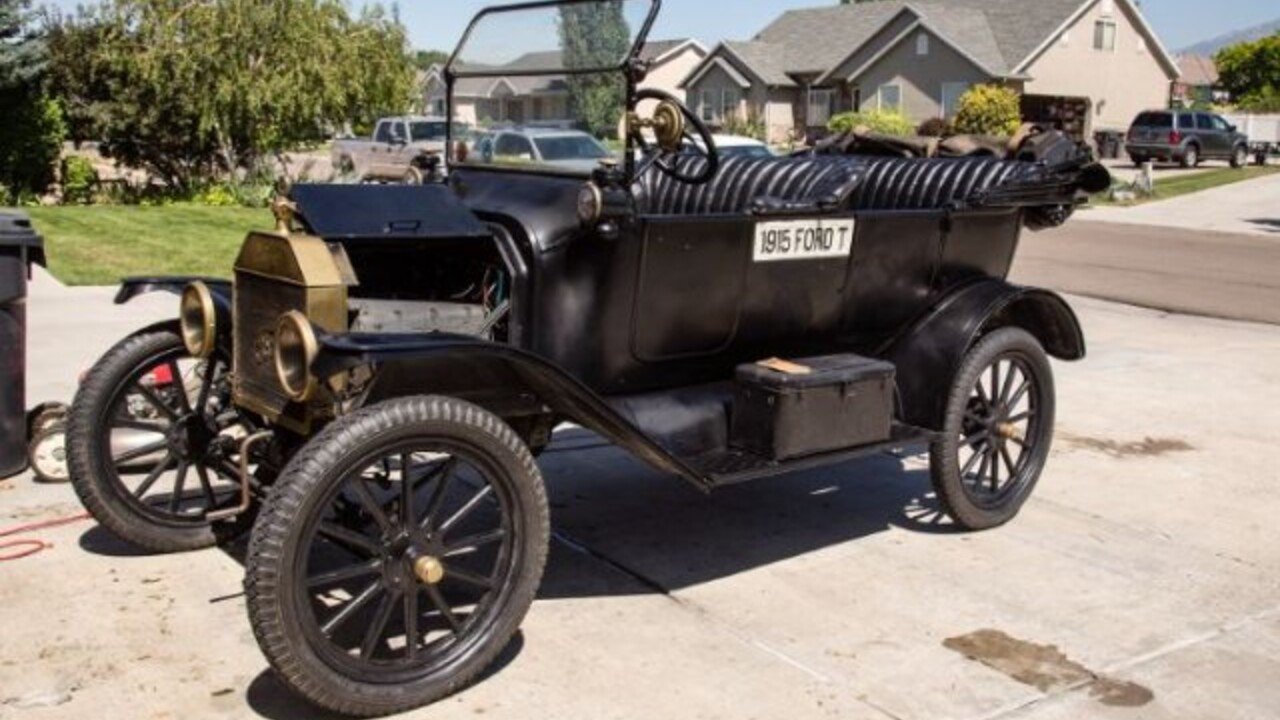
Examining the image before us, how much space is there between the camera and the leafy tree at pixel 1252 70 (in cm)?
6041

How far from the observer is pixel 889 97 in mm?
42656

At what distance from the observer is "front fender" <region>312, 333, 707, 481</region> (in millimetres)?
3277

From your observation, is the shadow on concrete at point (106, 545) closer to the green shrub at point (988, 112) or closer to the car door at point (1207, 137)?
the green shrub at point (988, 112)

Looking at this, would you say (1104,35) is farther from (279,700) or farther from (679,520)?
(279,700)

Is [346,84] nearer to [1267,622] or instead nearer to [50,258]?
[50,258]

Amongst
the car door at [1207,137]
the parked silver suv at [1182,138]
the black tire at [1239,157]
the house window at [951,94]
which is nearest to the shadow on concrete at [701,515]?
the parked silver suv at [1182,138]

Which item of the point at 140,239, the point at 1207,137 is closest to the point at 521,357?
the point at 140,239

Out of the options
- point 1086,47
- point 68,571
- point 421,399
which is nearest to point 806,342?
point 421,399

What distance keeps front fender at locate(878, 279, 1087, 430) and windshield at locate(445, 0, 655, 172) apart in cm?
150

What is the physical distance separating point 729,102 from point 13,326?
1727 inches

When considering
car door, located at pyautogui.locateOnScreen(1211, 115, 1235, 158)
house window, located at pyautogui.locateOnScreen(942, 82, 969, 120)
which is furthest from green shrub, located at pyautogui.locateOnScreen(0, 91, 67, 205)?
car door, located at pyautogui.locateOnScreen(1211, 115, 1235, 158)

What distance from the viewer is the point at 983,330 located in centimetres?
515

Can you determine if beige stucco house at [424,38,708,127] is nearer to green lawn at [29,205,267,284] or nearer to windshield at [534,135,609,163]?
windshield at [534,135,609,163]

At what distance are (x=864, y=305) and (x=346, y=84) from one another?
15.3 metres
